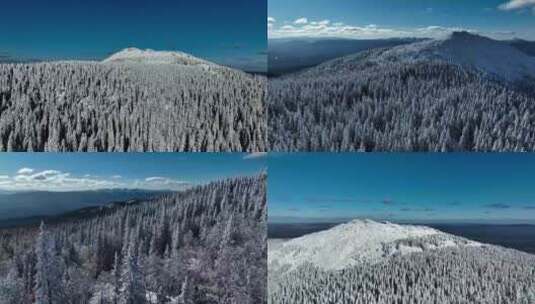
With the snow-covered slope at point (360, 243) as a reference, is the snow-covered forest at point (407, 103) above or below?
above

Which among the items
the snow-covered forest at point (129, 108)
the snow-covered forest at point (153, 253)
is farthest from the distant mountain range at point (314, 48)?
the snow-covered forest at point (153, 253)


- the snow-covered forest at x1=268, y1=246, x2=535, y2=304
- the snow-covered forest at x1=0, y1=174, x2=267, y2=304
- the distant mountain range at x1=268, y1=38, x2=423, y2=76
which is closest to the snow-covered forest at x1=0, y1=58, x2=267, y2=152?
the distant mountain range at x1=268, y1=38, x2=423, y2=76

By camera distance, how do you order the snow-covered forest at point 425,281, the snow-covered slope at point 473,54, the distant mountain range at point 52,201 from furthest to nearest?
the snow-covered slope at point 473,54 < the snow-covered forest at point 425,281 < the distant mountain range at point 52,201

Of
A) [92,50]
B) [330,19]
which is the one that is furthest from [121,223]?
[330,19]

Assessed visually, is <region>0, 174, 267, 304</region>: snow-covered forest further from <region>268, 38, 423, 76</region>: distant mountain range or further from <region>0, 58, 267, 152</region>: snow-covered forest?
<region>268, 38, 423, 76</region>: distant mountain range

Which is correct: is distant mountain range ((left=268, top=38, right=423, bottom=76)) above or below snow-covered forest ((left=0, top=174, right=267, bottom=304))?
above

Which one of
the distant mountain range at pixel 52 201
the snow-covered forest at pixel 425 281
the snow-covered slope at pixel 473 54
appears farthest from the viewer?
the snow-covered slope at pixel 473 54

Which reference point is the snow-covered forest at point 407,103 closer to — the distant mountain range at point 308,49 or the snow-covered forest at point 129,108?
the distant mountain range at point 308,49

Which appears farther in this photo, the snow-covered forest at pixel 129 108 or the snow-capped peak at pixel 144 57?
the snow-capped peak at pixel 144 57
